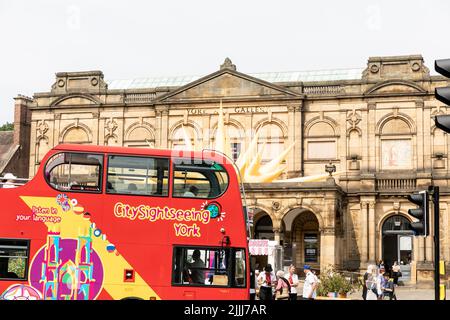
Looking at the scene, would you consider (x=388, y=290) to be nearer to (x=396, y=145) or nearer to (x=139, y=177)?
(x=139, y=177)

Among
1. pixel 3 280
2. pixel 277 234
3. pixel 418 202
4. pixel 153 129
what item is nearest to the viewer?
pixel 418 202

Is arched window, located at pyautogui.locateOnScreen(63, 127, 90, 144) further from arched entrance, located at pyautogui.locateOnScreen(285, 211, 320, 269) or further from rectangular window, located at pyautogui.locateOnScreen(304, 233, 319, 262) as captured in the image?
rectangular window, located at pyautogui.locateOnScreen(304, 233, 319, 262)

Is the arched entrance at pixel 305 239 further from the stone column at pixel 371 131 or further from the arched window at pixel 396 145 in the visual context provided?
the arched window at pixel 396 145

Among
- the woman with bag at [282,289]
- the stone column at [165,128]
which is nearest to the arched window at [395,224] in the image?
the stone column at [165,128]

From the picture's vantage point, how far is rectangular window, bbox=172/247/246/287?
17.5 m

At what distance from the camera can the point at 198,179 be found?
699 inches

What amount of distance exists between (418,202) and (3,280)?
31.4 feet

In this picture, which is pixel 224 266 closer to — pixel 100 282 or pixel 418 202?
pixel 100 282

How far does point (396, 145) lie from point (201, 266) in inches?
1478

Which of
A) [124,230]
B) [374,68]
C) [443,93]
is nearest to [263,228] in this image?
[374,68]
